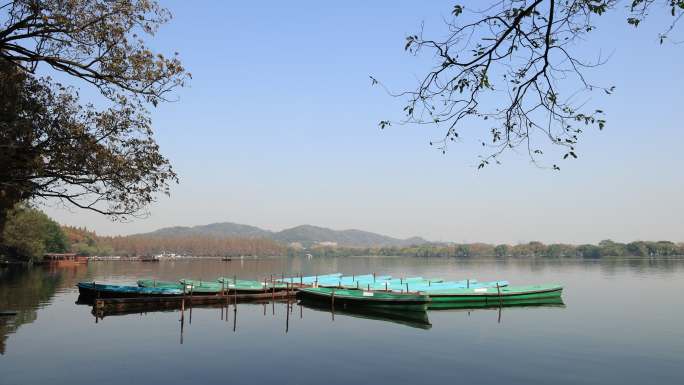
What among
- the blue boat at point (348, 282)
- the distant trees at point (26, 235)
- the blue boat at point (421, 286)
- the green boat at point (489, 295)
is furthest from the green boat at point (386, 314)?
the distant trees at point (26, 235)

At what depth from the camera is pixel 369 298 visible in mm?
34531

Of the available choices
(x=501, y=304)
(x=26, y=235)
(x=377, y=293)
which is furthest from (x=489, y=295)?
(x=26, y=235)

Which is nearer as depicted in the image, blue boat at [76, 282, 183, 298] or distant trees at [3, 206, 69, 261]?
blue boat at [76, 282, 183, 298]

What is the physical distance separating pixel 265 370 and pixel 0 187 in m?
10.8

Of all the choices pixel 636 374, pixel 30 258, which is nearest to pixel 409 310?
pixel 636 374

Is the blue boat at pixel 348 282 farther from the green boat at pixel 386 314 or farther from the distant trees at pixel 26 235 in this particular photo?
the distant trees at pixel 26 235

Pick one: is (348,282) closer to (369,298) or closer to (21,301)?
(369,298)

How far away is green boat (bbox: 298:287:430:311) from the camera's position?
32.4 meters

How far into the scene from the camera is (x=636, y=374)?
1895 cm

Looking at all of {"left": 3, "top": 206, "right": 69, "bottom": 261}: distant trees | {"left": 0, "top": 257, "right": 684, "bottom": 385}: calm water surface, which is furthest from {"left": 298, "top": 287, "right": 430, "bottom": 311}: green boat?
{"left": 3, "top": 206, "right": 69, "bottom": 261}: distant trees

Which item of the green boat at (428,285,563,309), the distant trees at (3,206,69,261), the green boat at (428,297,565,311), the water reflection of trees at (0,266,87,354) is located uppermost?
the distant trees at (3,206,69,261)

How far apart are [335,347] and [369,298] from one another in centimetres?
1164

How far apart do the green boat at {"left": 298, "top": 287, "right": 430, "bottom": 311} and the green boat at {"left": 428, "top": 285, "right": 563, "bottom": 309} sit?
2.71 meters

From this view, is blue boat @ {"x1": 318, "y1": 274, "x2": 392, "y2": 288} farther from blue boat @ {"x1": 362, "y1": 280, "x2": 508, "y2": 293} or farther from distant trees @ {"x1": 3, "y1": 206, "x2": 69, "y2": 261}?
distant trees @ {"x1": 3, "y1": 206, "x2": 69, "y2": 261}
